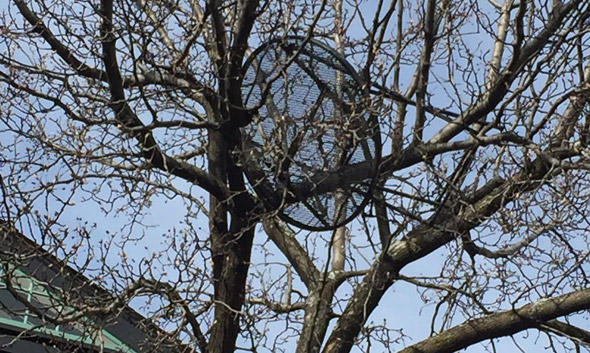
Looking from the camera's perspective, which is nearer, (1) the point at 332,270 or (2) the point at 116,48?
(2) the point at 116,48

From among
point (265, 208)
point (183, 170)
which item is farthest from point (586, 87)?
point (183, 170)

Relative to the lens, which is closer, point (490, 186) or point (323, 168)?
point (323, 168)

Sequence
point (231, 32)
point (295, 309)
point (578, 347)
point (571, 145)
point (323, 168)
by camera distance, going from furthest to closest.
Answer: point (295, 309) < point (578, 347) < point (571, 145) < point (231, 32) < point (323, 168)

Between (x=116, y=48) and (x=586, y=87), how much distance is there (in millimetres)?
3081

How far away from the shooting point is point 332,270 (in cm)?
668

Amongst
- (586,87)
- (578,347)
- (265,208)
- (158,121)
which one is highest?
(586,87)

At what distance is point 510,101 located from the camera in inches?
207

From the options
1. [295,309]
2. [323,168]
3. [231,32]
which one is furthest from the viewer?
[295,309]

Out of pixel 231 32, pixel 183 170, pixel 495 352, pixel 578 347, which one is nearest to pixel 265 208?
pixel 183 170

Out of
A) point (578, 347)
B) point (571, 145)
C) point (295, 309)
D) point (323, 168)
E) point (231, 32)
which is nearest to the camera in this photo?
point (323, 168)

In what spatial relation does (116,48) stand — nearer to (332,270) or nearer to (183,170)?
(183,170)

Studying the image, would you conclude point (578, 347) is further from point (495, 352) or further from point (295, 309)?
point (295, 309)

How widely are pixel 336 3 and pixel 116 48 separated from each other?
5.97 ft

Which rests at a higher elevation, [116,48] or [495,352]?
[116,48]
